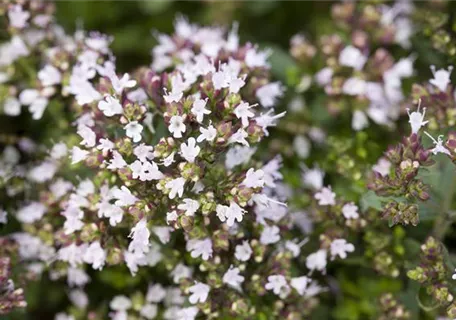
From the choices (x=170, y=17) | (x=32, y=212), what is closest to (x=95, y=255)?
(x=32, y=212)

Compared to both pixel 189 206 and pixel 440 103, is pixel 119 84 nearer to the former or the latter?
pixel 189 206

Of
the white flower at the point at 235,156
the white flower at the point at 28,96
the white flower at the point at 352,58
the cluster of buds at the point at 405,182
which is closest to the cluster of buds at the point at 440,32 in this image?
the white flower at the point at 352,58

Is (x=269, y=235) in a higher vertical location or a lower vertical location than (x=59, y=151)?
lower

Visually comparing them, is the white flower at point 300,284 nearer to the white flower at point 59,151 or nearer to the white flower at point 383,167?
the white flower at point 383,167

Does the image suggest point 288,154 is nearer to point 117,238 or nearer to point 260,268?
point 260,268

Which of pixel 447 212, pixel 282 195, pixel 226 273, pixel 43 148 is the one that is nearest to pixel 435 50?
pixel 447 212


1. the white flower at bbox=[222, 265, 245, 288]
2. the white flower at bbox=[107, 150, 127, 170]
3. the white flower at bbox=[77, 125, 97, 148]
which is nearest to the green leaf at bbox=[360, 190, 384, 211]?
the white flower at bbox=[222, 265, 245, 288]
